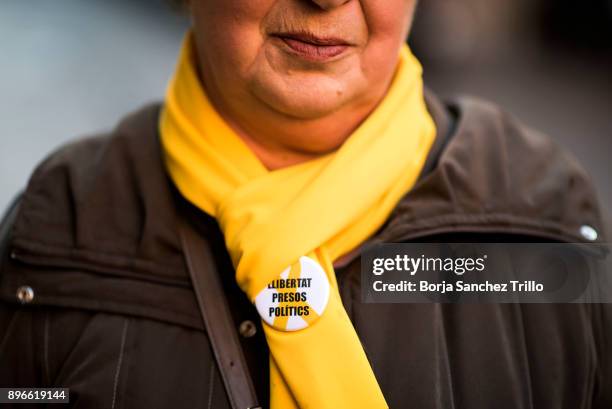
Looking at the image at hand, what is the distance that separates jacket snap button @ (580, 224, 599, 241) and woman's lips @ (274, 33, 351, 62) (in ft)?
2.12

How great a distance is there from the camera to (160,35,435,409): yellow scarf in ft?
5.25

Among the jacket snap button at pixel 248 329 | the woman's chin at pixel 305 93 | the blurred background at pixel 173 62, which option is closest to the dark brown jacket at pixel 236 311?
the jacket snap button at pixel 248 329

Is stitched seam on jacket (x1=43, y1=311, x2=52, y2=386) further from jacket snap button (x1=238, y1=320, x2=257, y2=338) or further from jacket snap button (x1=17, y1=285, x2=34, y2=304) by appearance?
jacket snap button (x1=238, y1=320, x2=257, y2=338)

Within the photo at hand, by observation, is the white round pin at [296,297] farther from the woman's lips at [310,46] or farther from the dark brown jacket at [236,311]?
the woman's lips at [310,46]

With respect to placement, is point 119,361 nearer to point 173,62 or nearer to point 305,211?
point 305,211

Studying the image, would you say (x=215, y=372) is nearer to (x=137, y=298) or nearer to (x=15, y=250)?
(x=137, y=298)

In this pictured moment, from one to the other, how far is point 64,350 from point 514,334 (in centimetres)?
91

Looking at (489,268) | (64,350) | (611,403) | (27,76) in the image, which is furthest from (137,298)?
(27,76)

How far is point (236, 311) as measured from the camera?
174 cm

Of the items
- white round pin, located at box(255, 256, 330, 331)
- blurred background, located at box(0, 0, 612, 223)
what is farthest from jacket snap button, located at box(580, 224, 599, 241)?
blurred background, located at box(0, 0, 612, 223)

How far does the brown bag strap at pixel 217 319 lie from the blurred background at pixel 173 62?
2.56 metres

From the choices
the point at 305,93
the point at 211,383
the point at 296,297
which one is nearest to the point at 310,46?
the point at 305,93

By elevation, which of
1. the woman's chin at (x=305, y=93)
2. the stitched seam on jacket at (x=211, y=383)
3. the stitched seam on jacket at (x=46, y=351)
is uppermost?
the woman's chin at (x=305, y=93)

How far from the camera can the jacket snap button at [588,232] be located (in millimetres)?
1783
